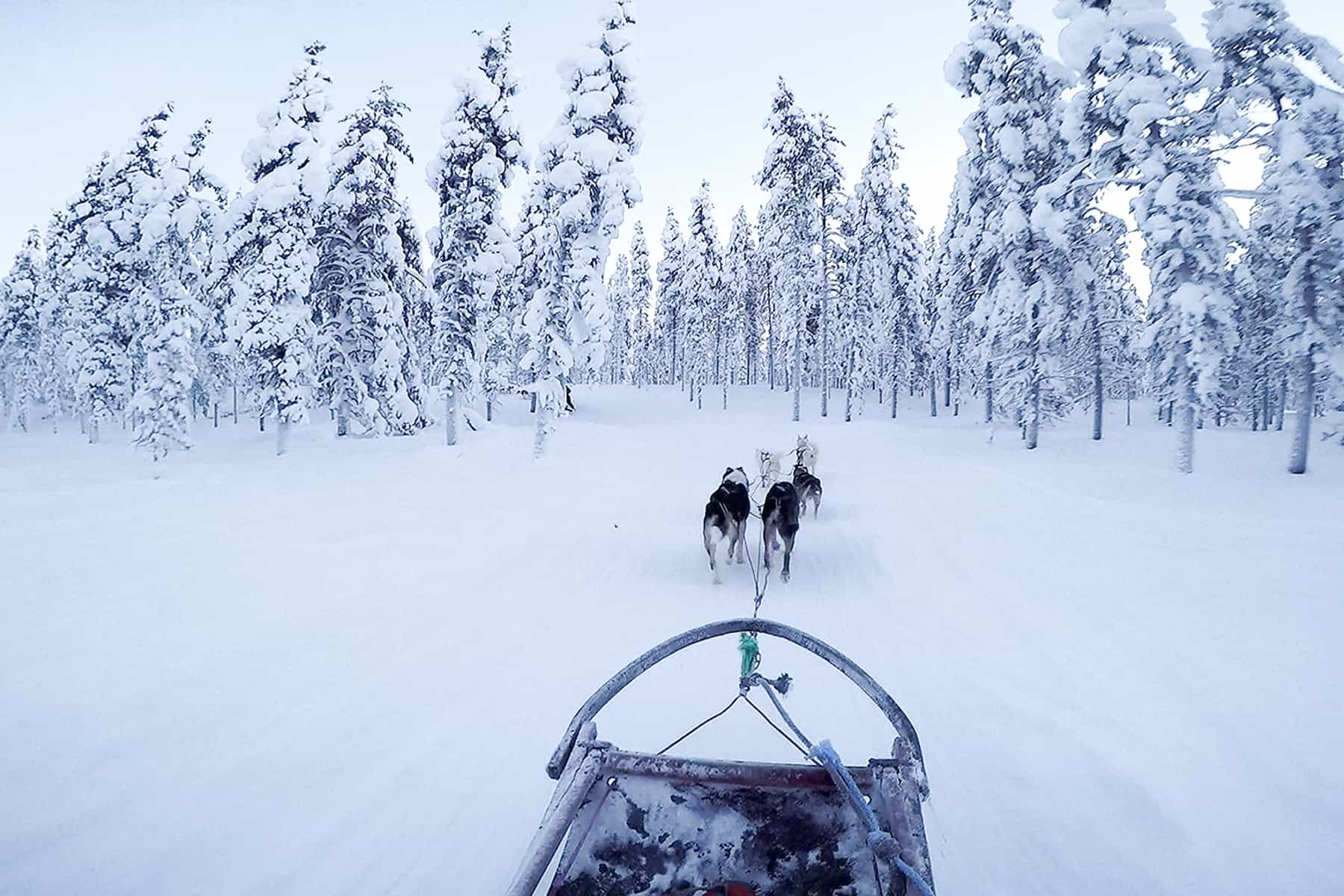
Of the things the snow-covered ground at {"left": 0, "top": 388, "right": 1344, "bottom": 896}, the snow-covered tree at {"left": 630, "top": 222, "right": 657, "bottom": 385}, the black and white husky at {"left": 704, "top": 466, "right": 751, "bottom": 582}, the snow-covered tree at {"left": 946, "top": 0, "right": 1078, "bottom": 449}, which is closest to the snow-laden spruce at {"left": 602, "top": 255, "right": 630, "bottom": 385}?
the snow-covered tree at {"left": 630, "top": 222, "right": 657, "bottom": 385}

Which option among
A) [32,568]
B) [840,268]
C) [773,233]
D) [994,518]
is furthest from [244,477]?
[840,268]

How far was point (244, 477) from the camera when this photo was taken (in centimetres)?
2027

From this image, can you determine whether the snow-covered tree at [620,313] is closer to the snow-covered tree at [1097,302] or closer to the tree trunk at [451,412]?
the tree trunk at [451,412]

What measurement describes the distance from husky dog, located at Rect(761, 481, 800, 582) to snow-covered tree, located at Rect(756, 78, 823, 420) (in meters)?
23.3

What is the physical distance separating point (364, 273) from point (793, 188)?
20.0 metres

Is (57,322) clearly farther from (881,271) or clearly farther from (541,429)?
(881,271)

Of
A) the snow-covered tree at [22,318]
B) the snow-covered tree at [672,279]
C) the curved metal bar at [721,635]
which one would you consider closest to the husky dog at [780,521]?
the curved metal bar at [721,635]

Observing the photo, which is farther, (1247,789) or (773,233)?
(773,233)

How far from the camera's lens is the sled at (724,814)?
3.42 m

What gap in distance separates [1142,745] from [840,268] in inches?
1361

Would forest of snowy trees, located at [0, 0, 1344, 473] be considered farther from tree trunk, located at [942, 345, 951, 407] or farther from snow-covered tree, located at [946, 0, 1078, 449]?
tree trunk, located at [942, 345, 951, 407]

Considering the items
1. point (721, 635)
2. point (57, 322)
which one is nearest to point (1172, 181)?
point (721, 635)

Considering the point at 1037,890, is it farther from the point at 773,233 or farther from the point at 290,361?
the point at 773,233

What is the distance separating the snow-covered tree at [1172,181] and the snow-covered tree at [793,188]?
54.5 ft
